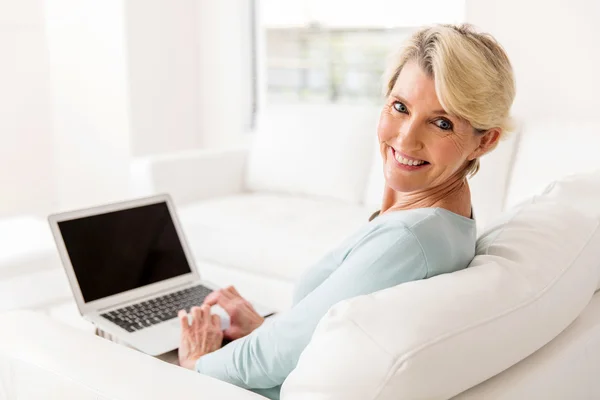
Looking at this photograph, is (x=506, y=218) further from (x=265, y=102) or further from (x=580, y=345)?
(x=265, y=102)

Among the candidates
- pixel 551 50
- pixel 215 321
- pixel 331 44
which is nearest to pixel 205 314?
pixel 215 321

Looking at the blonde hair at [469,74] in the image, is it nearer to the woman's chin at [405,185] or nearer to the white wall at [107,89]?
the woman's chin at [405,185]

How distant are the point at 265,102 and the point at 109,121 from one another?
962 mm

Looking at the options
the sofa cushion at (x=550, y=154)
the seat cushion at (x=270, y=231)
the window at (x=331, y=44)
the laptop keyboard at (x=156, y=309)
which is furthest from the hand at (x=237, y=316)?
the window at (x=331, y=44)

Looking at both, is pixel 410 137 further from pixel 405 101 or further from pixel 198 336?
pixel 198 336

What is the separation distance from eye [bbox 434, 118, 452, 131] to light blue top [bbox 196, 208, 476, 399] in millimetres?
134

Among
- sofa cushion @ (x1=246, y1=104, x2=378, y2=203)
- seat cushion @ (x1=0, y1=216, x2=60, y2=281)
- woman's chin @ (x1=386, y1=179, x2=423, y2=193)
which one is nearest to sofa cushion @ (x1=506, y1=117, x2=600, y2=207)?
→ sofa cushion @ (x1=246, y1=104, x2=378, y2=203)

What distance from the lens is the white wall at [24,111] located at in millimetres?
4562

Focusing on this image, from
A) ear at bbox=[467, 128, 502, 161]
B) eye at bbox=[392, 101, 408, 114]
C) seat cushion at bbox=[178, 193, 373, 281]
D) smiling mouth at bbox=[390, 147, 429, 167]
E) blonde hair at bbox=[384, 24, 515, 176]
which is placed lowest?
seat cushion at bbox=[178, 193, 373, 281]

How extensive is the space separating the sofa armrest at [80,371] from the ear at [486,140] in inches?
22.0

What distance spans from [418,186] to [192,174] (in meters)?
2.29

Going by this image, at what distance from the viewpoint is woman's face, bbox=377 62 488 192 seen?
1207mm

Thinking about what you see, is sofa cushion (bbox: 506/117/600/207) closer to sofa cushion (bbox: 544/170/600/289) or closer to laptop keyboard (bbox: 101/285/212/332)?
sofa cushion (bbox: 544/170/600/289)

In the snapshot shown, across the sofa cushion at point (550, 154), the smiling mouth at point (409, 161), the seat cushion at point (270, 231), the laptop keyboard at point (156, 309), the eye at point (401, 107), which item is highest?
the eye at point (401, 107)
